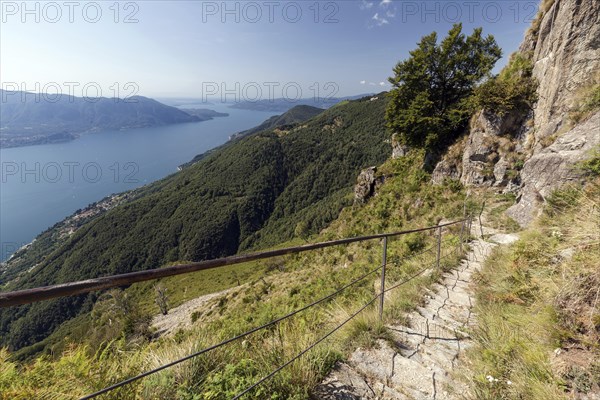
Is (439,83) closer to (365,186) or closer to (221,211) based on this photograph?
(365,186)

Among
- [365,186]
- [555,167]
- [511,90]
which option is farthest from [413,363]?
[365,186]

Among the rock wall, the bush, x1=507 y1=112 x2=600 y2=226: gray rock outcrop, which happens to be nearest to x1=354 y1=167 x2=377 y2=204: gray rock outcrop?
the bush

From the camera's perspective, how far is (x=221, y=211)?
11062 cm

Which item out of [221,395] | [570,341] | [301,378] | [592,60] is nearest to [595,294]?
[570,341]

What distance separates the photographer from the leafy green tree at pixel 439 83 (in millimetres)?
17156

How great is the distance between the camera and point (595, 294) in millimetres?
2412

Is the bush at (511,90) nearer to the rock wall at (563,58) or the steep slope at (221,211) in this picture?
the rock wall at (563,58)

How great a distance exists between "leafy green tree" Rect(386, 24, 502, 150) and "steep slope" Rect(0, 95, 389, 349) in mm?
65684

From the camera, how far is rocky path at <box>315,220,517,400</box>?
8.13 ft

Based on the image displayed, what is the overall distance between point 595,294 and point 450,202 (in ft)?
45.5

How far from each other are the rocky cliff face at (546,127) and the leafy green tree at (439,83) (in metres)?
2.02

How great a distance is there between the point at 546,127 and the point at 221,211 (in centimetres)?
10865

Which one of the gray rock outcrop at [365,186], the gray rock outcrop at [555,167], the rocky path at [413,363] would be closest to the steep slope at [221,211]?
the gray rock outcrop at [365,186]

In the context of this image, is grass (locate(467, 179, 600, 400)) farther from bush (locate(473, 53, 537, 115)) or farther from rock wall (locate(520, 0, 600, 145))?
bush (locate(473, 53, 537, 115))
